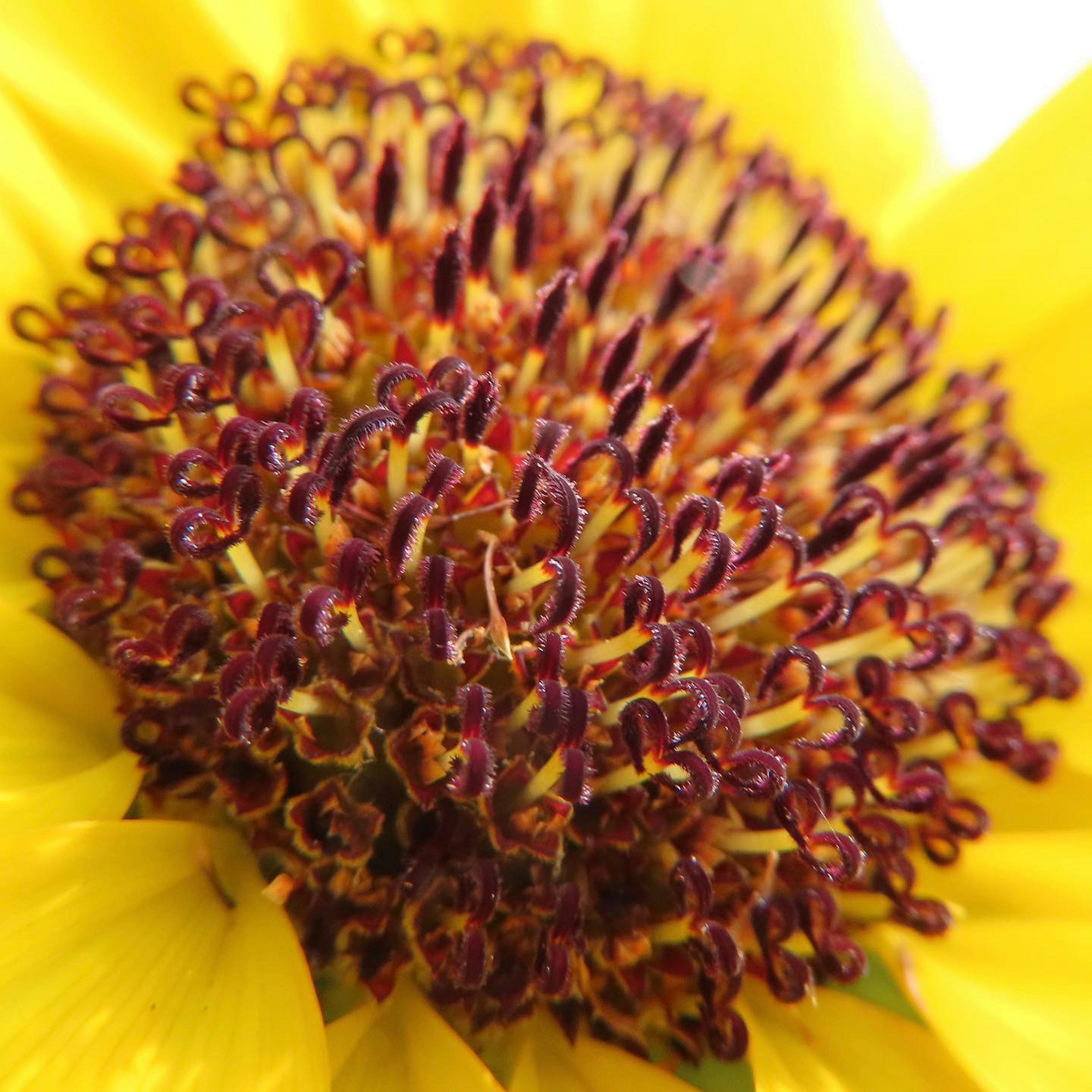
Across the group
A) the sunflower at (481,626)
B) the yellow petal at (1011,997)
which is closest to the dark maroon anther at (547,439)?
the sunflower at (481,626)

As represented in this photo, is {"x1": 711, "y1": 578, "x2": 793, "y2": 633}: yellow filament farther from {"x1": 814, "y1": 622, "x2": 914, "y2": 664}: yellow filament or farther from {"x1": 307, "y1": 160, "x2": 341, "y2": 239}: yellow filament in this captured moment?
{"x1": 307, "y1": 160, "x2": 341, "y2": 239}: yellow filament

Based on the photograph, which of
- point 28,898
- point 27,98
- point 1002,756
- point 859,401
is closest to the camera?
point 28,898

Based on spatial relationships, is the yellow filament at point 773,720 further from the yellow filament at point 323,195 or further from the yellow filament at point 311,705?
the yellow filament at point 323,195

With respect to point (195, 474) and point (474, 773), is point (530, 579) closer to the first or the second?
point (474, 773)

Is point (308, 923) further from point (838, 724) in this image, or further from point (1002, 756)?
point (1002, 756)

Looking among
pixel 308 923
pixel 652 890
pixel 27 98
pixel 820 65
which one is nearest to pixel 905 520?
pixel 652 890

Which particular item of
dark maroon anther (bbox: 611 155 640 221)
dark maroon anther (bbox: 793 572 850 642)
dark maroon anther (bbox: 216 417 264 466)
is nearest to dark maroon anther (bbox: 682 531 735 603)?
dark maroon anther (bbox: 793 572 850 642)
